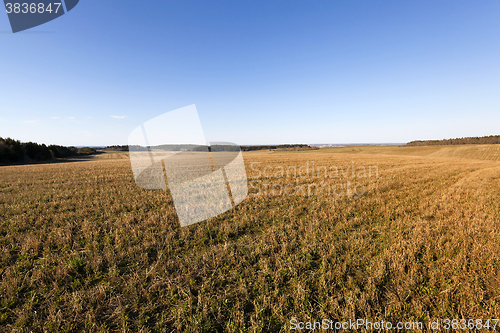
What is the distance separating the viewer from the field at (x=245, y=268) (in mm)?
2905

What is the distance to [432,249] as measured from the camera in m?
4.57

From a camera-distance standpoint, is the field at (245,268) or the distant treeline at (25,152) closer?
the field at (245,268)

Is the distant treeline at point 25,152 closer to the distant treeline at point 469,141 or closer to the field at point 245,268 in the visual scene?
the field at point 245,268

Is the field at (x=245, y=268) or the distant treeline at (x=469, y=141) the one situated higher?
the distant treeline at (x=469, y=141)

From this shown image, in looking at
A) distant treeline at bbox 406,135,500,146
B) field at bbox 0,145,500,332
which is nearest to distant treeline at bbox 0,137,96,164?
field at bbox 0,145,500,332

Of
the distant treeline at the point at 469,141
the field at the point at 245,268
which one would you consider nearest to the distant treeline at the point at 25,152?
the field at the point at 245,268

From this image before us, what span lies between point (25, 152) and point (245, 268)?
83.3 metres

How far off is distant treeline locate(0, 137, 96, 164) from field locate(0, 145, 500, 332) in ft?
213

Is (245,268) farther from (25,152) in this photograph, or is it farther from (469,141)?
(469,141)

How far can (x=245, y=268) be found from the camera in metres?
4.10

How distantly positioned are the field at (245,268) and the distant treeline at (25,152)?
6500cm

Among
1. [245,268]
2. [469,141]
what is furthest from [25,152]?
[469,141]

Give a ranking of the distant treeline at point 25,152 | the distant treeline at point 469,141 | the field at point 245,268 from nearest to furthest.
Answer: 1. the field at point 245,268
2. the distant treeline at point 25,152
3. the distant treeline at point 469,141

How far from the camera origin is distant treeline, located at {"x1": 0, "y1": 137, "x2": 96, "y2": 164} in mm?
45875
